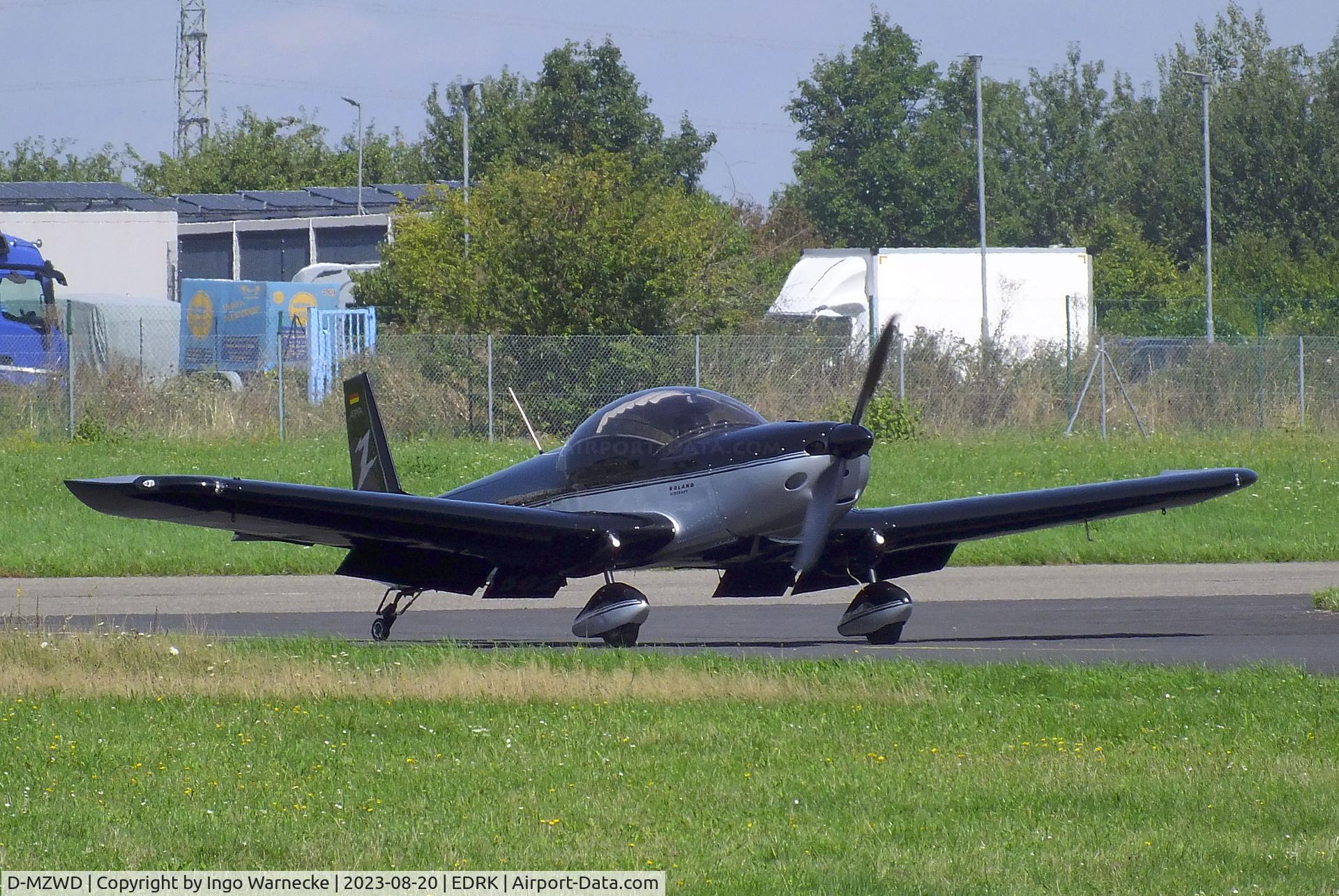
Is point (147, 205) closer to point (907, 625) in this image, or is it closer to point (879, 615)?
point (907, 625)

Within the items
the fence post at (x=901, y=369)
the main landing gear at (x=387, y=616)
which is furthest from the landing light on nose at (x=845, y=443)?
the fence post at (x=901, y=369)

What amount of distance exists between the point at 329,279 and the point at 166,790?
39.6 meters

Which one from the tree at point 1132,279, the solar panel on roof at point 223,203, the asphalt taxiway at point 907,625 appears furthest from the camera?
the solar panel on roof at point 223,203

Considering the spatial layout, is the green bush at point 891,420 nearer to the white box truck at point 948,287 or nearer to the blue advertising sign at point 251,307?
the white box truck at point 948,287

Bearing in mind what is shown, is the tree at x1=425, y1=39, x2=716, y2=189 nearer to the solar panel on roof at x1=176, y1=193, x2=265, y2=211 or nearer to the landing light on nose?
the solar panel on roof at x1=176, y1=193, x2=265, y2=211

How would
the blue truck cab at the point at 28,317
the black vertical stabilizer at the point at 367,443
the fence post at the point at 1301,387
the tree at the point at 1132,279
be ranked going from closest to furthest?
1. the black vertical stabilizer at the point at 367,443
2. the fence post at the point at 1301,387
3. the blue truck cab at the point at 28,317
4. the tree at the point at 1132,279

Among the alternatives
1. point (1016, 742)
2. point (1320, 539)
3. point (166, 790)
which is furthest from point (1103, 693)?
point (1320, 539)

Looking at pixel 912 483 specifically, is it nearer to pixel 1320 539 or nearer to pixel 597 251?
pixel 1320 539

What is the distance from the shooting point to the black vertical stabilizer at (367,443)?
45.0ft

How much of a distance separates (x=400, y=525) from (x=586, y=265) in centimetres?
1786

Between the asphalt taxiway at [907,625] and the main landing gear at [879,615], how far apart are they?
0.16 m

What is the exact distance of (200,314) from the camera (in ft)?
127
